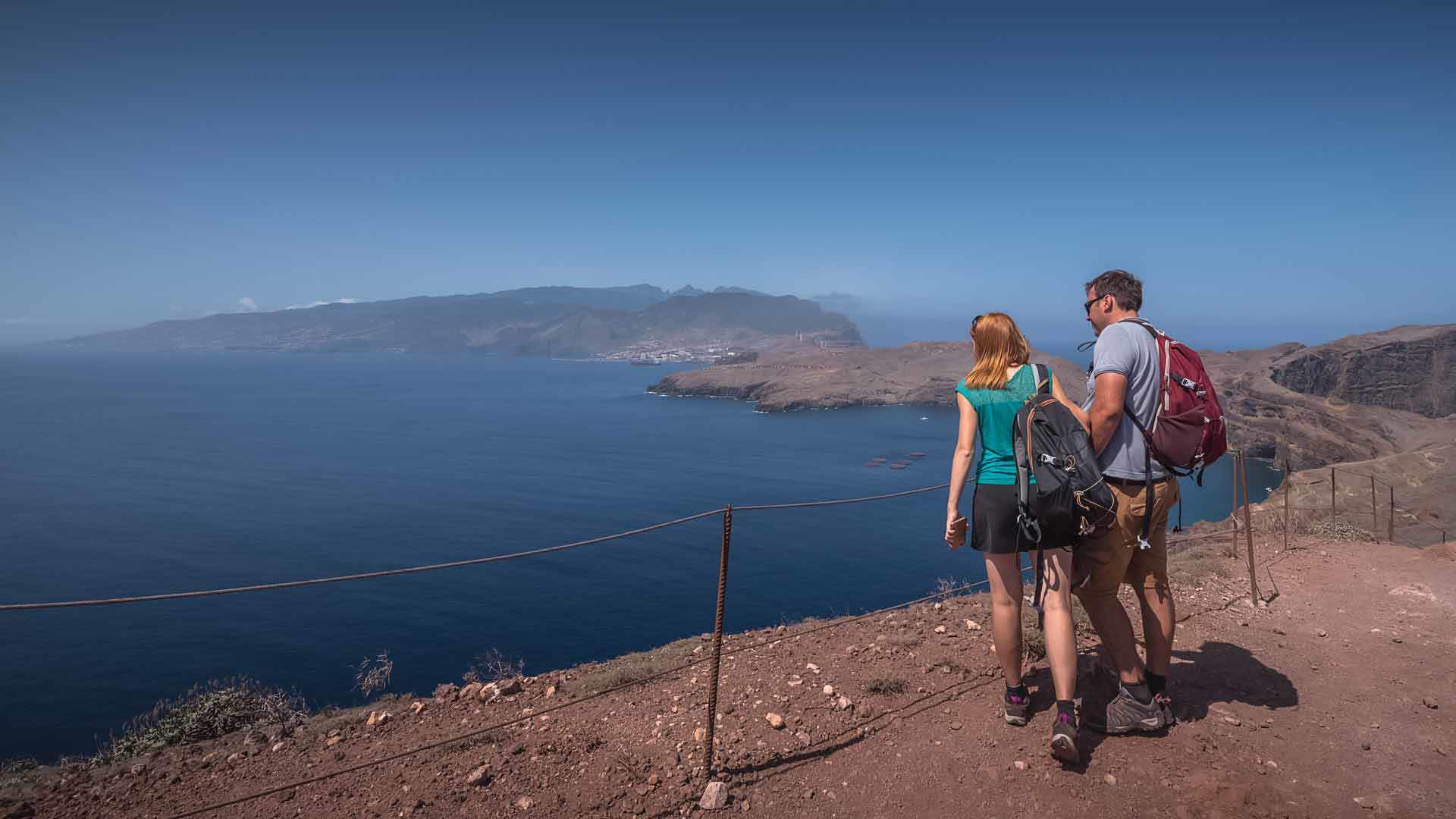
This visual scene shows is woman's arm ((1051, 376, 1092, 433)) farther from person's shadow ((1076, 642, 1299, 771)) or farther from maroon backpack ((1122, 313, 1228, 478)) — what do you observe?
person's shadow ((1076, 642, 1299, 771))

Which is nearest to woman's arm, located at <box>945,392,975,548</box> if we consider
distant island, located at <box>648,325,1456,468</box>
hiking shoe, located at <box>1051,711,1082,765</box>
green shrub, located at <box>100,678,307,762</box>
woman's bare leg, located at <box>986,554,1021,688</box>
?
woman's bare leg, located at <box>986,554,1021,688</box>

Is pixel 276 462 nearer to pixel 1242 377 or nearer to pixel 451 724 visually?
pixel 451 724

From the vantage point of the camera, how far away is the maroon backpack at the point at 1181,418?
3.29 m

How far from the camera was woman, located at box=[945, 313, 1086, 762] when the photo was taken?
323 cm

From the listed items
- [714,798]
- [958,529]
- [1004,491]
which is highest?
[1004,491]

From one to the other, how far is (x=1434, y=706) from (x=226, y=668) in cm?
3295

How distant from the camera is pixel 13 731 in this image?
22234 mm

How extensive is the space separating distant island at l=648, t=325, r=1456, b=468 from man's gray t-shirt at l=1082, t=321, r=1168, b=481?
36.2m

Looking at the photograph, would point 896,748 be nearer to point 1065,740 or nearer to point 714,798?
point 1065,740

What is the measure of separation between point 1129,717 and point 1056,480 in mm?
1520

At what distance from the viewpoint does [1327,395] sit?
76688 millimetres

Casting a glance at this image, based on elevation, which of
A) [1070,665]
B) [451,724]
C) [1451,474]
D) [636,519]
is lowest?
[636,519]

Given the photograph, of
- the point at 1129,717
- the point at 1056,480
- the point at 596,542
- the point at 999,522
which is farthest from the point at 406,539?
the point at 1056,480

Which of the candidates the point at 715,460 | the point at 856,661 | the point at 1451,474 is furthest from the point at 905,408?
the point at 856,661
